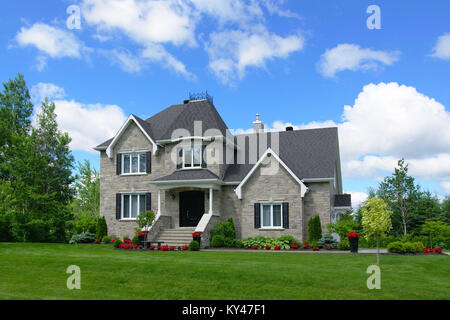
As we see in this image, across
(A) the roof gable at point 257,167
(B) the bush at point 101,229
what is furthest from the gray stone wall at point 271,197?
(B) the bush at point 101,229

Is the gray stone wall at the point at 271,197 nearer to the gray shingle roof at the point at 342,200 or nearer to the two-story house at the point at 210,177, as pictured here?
the two-story house at the point at 210,177

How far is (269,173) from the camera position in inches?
937

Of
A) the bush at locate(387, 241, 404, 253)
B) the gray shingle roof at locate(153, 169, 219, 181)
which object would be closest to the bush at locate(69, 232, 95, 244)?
the gray shingle roof at locate(153, 169, 219, 181)

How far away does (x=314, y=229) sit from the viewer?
74.3 ft

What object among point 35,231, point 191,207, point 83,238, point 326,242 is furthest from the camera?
point 83,238

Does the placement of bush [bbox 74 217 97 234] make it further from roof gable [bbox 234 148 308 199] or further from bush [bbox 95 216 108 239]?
roof gable [bbox 234 148 308 199]

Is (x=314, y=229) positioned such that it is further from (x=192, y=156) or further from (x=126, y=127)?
(x=126, y=127)

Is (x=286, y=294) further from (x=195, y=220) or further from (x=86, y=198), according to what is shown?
(x=86, y=198)

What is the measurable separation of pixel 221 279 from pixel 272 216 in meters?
12.4

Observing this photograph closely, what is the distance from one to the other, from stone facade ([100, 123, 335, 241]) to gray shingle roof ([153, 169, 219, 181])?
24.9 inches

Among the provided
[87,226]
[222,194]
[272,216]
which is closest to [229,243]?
[272,216]

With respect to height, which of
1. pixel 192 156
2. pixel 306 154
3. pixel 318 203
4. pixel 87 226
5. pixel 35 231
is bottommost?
pixel 35 231

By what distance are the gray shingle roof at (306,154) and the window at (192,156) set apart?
6.60 ft
